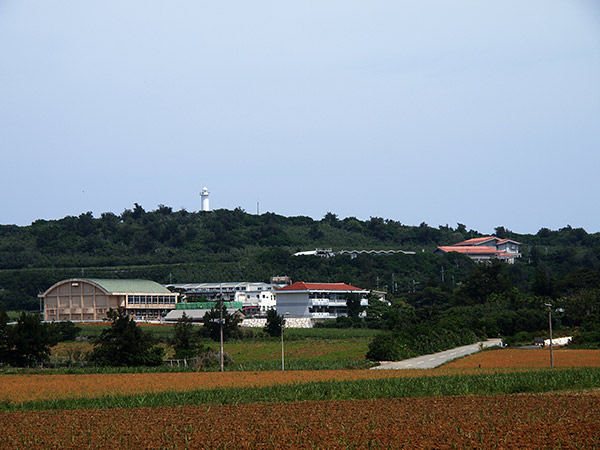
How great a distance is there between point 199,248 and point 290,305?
55.0 m

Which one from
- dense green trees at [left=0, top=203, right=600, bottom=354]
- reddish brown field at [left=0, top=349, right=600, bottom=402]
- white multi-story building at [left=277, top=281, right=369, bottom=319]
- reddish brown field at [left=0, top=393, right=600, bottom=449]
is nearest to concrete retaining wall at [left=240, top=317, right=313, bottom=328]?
white multi-story building at [left=277, top=281, right=369, bottom=319]

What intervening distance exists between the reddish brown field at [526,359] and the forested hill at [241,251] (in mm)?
40028

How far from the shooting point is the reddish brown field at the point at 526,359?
174 ft

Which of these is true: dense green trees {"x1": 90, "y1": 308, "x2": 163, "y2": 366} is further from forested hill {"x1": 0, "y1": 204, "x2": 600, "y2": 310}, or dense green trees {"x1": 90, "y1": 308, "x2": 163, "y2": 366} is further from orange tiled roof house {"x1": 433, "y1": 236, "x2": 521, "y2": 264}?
orange tiled roof house {"x1": 433, "y1": 236, "x2": 521, "y2": 264}

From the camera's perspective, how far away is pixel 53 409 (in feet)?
113

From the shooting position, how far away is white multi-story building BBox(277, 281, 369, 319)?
4183 inches

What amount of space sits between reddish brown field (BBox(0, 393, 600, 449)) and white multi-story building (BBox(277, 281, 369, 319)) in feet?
244

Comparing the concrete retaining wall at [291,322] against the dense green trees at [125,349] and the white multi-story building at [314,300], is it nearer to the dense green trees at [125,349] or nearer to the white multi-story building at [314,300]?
the white multi-story building at [314,300]

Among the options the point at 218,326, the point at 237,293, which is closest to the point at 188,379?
the point at 218,326

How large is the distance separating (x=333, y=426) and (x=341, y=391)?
12088mm

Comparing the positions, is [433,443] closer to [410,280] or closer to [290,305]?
[290,305]

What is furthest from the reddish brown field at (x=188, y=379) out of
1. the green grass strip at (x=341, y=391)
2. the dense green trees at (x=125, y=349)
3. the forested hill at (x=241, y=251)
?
the forested hill at (x=241, y=251)

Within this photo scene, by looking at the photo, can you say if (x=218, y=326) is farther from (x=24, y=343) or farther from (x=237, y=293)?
(x=237, y=293)

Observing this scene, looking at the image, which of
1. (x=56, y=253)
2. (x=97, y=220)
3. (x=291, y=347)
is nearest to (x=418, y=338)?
(x=291, y=347)
